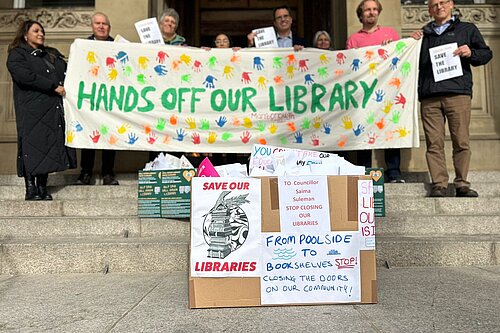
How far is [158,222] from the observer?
366cm

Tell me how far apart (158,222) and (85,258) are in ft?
2.23

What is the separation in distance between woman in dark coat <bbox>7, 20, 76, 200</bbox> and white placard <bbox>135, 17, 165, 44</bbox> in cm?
102

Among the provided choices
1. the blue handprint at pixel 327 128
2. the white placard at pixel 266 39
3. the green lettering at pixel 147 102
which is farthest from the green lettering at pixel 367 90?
the green lettering at pixel 147 102

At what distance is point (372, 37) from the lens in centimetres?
479

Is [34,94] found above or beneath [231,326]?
above

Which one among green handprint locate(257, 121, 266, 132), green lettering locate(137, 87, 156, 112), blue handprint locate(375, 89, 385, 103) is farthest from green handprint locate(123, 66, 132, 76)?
blue handprint locate(375, 89, 385, 103)

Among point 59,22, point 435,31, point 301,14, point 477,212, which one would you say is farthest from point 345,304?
point 301,14

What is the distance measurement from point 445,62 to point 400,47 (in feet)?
1.85

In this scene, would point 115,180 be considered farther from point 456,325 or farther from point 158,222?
point 456,325

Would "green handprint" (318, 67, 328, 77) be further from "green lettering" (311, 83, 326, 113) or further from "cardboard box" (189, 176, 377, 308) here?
"cardboard box" (189, 176, 377, 308)

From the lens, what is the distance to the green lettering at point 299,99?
Result: 15.4ft

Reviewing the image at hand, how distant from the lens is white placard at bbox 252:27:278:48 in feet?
15.9

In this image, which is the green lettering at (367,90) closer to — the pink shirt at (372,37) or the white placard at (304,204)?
the pink shirt at (372,37)

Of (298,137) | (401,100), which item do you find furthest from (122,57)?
(401,100)
